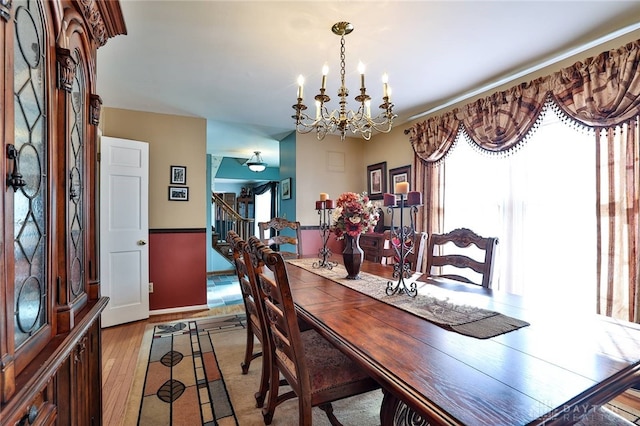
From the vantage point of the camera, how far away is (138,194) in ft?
10.5

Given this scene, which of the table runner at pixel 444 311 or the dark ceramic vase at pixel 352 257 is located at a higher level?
the dark ceramic vase at pixel 352 257

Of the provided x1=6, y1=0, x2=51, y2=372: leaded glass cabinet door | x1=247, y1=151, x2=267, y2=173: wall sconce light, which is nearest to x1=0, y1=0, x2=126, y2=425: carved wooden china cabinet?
x1=6, y1=0, x2=51, y2=372: leaded glass cabinet door

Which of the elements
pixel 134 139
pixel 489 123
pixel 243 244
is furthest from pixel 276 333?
pixel 134 139

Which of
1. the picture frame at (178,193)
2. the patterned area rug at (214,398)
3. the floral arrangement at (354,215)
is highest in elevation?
the picture frame at (178,193)

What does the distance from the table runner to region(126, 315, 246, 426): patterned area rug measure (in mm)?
1051

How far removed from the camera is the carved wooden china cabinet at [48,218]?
0.71m

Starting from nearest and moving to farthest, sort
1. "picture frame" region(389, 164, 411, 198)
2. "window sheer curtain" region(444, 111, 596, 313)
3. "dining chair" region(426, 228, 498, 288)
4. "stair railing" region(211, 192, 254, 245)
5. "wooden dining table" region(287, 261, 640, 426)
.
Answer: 1. "wooden dining table" region(287, 261, 640, 426)
2. "dining chair" region(426, 228, 498, 288)
3. "window sheer curtain" region(444, 111, 596, 313)
4. "picture frame" region(389, 164, 411, 198)
5. "stair railing" region(211, 192, 254, 245)

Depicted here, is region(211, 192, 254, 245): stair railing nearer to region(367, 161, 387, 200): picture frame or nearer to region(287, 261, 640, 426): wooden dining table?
region(367, 161, 387, 200): picture frame

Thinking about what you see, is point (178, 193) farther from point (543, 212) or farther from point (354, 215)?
point (543, 212)

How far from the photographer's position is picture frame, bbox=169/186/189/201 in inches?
139

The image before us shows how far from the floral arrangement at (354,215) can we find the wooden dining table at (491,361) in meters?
0.60

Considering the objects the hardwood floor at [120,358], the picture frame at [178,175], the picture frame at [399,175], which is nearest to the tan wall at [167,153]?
the picture frame at [178,175]

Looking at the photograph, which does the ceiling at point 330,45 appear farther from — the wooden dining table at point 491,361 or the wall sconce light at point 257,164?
the wall sconce light at point 257,164

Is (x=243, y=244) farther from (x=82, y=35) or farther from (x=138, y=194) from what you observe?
(x=138, y=194)
